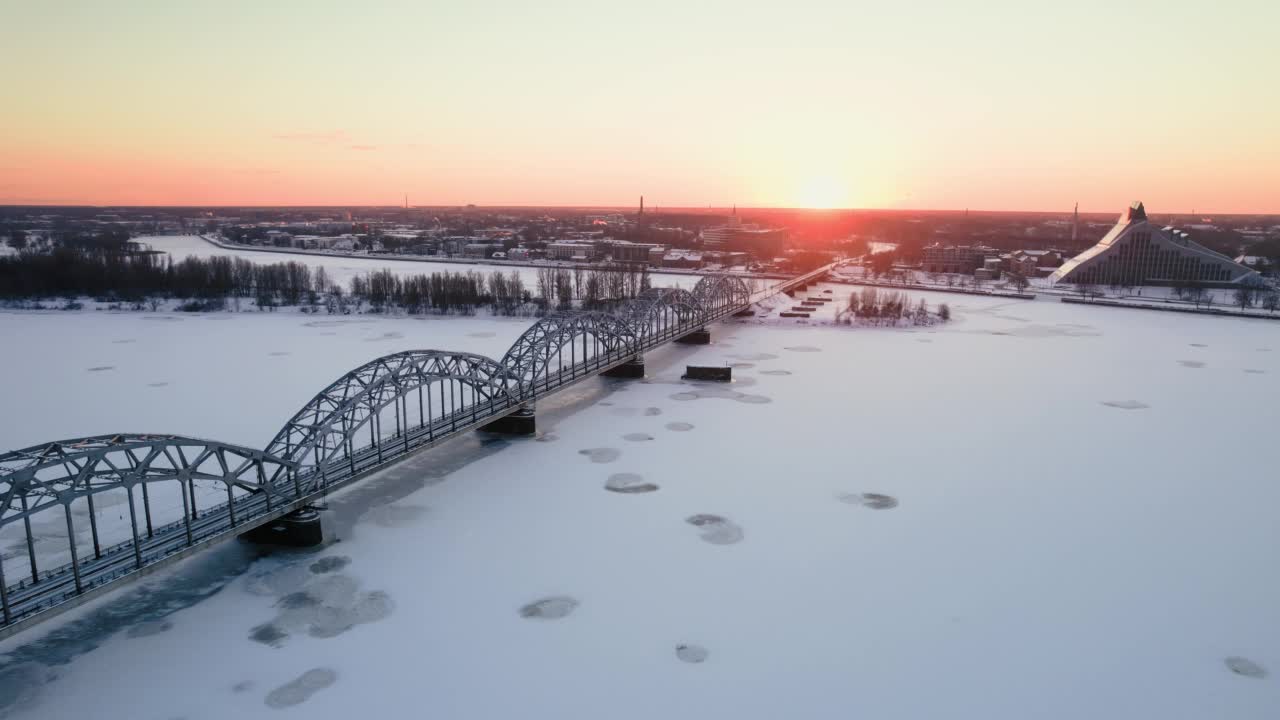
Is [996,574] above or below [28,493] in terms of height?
below

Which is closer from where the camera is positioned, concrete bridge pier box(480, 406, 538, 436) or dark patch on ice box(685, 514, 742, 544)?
dark patch on ice box(685, 514, 742, 544)

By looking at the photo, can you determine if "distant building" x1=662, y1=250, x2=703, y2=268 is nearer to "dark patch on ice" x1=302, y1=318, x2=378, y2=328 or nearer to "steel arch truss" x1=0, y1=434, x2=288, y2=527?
"dark patch on ice" x1=302, y1=318, x2=378, y2=328

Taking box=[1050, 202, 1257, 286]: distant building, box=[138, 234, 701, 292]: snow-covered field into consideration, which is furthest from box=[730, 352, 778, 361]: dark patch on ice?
box=[1050, 202, 1257, 286]: distant building

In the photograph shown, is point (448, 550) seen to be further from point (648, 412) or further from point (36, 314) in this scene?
point (36, 314)

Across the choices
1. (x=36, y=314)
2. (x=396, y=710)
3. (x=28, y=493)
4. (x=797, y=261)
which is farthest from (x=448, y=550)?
(x=797, y=261)

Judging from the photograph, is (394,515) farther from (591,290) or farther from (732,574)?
(591,290)

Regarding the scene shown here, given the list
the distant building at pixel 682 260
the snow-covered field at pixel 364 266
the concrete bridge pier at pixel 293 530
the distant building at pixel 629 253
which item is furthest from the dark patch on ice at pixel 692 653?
the distant building at pixel 629 253
